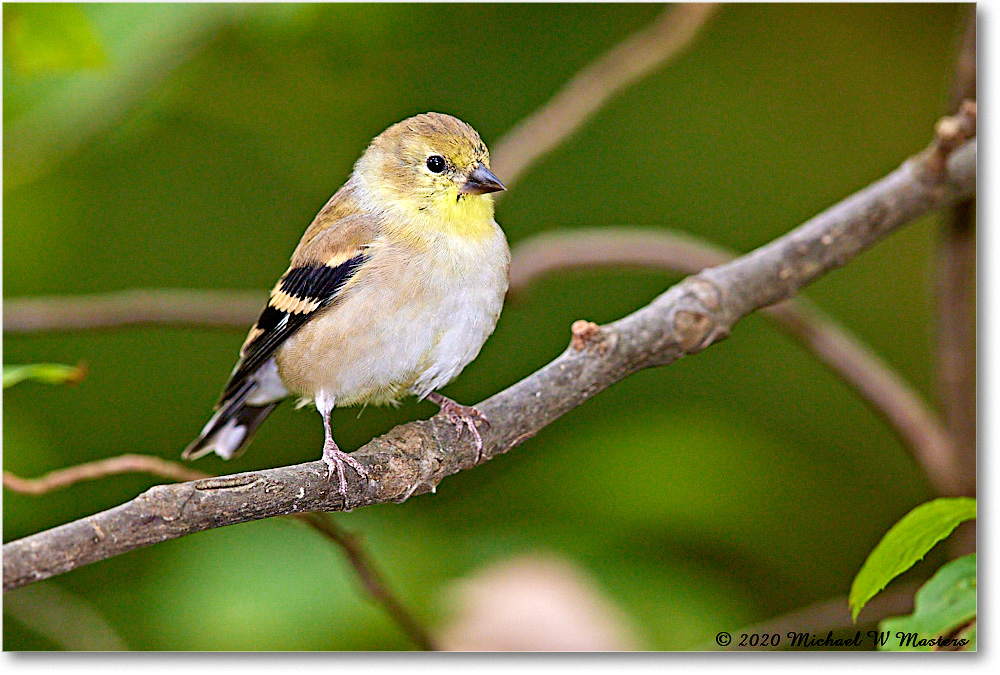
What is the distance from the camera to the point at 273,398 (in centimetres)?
181

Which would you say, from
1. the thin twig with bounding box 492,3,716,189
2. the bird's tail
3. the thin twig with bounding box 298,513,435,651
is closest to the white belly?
the thin twig with bounding box 298,513,435,651

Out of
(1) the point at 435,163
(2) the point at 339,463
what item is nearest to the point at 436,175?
(1) the point at 435,163

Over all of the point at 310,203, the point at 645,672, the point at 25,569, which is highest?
the point at 310,203

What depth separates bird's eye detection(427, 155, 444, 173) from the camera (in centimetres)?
150

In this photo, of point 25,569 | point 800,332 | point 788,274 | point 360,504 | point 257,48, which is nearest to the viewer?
point 25,569

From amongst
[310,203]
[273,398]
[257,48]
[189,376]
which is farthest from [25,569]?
[257,48]

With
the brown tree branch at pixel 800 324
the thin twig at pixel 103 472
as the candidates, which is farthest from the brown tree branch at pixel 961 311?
the thin twig at pixel 103 472

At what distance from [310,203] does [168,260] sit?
0.35 meters

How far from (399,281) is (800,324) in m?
1.05

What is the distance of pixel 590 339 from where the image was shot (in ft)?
5.24

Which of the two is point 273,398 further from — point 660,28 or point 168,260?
point 660,28

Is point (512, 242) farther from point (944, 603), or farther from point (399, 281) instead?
point (944, 603)

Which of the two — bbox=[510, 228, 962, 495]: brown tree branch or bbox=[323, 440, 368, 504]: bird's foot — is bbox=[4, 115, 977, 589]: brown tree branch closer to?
bbox=[323, 440, 368, 504]: bird's foot

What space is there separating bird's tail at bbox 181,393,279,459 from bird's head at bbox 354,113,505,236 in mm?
520
